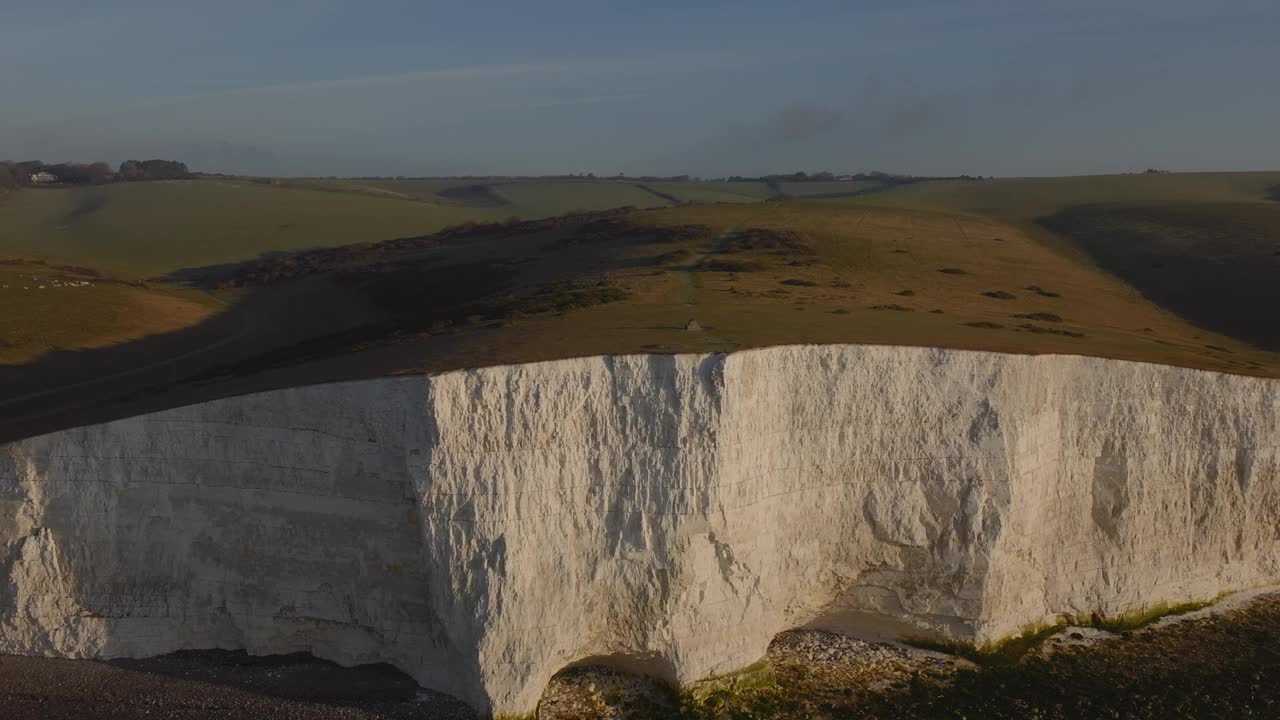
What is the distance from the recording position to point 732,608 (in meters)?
21.1

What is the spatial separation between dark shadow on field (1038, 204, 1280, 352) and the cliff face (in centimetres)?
1811

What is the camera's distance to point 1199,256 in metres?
46.2

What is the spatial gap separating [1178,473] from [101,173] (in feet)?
439

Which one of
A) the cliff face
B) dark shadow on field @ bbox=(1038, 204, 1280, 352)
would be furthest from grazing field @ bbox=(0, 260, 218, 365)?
dark shadow on field @ bbox=(1038, 204, 1280, 352)

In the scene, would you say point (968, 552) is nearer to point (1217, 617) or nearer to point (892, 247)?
point (1217, 617)

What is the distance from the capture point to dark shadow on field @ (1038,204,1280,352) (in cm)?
3781

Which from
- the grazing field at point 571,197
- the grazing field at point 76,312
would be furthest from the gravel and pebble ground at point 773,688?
the grazing field at point 571,197

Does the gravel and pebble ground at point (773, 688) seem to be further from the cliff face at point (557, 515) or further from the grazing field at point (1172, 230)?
the grazing field at point (1172, 230)

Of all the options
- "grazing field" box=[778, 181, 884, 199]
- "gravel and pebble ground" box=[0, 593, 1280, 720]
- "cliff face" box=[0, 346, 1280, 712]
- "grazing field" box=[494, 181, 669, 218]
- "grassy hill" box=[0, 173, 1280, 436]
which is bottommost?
"gravel and pebble ground" box=[0, 593, 1280, 720]

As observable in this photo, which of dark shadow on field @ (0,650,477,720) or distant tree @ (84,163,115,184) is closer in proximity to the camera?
dark shadow on field @ (0,650,477,720)

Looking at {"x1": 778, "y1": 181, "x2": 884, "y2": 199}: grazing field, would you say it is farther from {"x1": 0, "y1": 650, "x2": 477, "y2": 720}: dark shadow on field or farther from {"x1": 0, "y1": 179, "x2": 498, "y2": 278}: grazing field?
{"x1": 0, "y1": 650, "x2": 477, "y2": 720}: dark shadow on field

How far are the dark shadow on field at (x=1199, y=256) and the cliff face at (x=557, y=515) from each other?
1811 centimetres

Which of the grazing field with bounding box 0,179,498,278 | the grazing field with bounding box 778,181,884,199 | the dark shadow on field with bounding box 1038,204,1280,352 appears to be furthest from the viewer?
the grazing field with bounding box 778,181,884,199

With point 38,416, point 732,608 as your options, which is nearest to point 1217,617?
point 732,608
